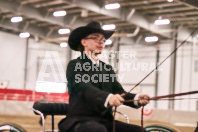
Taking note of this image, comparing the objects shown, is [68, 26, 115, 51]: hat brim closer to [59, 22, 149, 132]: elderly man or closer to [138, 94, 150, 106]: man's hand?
[59, 22, 149, 132]: elderly man

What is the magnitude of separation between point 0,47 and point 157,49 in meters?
9.71

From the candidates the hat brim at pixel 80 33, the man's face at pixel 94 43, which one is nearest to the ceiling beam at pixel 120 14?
the hat brim at pixel 80 33

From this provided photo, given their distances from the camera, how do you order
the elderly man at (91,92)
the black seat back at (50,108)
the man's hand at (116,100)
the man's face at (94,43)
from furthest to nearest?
the black seat back at (50,108) < the man's face at (94,43) < the elderly man at (91,92) < the man's hand at (116,100)

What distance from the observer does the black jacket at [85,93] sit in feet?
8.11

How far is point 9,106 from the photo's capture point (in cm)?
1566

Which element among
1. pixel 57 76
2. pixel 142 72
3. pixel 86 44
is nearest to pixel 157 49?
pixel 142 72

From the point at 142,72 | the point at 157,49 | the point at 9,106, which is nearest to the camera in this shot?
the point at 9,106

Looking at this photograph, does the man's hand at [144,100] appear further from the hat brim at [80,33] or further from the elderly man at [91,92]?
the hat brim at [80,33]

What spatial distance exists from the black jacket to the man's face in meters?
0.09

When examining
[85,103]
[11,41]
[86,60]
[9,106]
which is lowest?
[9,106]

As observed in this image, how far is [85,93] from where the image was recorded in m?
2.51

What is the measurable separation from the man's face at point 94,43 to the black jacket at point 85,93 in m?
0.09

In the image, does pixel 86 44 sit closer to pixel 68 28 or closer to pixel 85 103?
pixel 85 103

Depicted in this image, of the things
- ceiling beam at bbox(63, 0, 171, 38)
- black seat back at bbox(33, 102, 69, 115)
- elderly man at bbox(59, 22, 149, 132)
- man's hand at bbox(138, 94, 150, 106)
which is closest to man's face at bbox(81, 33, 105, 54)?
elderly man at bbox(59, 22, 149, 132)
